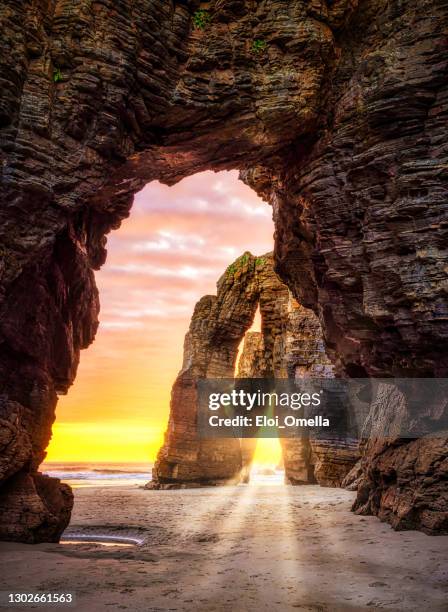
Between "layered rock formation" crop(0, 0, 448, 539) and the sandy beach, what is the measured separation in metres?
2.58

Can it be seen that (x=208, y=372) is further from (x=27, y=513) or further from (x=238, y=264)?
(x=27, y=513)

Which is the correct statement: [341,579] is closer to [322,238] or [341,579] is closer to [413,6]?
[322,238]

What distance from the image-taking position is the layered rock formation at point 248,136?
1170 centimetres

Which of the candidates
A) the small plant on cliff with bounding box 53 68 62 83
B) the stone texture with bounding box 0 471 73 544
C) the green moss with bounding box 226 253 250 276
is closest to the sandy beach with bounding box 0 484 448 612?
the stone texture with bounding box 0 471 73 544

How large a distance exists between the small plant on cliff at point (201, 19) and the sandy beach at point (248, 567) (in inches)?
543

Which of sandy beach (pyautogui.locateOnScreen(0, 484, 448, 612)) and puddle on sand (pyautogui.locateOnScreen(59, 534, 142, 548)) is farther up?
sandy beach (pyautogui.locateOnScreen(0, 484, 448, 612))

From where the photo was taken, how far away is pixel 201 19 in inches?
536

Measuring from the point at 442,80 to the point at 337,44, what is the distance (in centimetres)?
357

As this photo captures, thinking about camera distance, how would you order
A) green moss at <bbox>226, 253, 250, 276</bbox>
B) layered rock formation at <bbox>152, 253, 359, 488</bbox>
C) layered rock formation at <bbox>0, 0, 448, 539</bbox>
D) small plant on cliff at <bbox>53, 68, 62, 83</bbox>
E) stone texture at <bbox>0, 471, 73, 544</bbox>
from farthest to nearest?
green moss at <bbox>226, 253, 250, 276</bbox> → layered rock formation at <bbox>152, 253, 359, 488</bbox> → small plant on cliff at <bbox>53, 68, 62, 83</bbox> → layered rock formation at <bbox>0, 0, 448, 539</bbox> → stone texture at <bbox>0, 471, 73, 544</bbox>

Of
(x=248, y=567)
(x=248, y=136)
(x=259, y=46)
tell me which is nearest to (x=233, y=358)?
(x=248, y=136)

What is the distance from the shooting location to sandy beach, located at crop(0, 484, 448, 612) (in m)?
6.95

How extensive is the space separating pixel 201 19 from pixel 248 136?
354 cm

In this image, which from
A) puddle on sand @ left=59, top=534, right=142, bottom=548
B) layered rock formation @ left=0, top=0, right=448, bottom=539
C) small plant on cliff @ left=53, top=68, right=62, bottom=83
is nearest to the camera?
layered rock formation @ left=0, top=0, right=448, bottom=539

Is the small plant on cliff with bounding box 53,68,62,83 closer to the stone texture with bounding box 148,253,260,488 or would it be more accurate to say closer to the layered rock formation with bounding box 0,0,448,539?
the layered rock formation with bounding box 0,0,448,539
